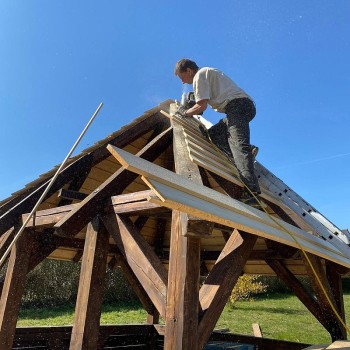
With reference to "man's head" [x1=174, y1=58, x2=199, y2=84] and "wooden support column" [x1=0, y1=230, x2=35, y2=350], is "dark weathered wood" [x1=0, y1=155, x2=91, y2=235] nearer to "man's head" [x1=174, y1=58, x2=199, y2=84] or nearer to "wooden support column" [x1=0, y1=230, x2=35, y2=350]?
"wooden support column" [x1=0, y1=230, x2=35, y2=350]

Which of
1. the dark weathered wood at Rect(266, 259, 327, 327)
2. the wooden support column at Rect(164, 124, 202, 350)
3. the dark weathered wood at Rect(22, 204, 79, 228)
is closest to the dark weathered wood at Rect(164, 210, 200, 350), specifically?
the wooden support column at Rect(164, 124, 202, 350)

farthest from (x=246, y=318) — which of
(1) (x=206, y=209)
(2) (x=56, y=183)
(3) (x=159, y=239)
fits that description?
(1) (x=206, y=209)

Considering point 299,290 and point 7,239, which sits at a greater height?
point 7,239

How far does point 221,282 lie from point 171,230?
1.75ft

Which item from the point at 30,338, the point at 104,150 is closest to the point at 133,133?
the point at 104,150

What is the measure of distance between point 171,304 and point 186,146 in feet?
5.54

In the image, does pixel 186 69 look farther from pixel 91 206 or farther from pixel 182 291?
pixel 182 291

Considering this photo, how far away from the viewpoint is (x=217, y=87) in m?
3.93

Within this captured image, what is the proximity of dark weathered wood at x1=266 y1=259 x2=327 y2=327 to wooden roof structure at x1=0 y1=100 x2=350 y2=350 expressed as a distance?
2 centimetres

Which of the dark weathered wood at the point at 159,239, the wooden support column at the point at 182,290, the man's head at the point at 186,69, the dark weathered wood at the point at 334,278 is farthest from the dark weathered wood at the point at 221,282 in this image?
the dark weathered wood at the point at 159,239

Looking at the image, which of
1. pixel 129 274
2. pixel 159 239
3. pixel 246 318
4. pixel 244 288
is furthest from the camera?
pixel 244 288

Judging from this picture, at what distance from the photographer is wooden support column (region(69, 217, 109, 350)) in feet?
9.69

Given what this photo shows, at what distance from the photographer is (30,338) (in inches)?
220

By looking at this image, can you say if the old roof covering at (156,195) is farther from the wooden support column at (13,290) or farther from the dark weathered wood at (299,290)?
the dark weathered wood at (299,290)
